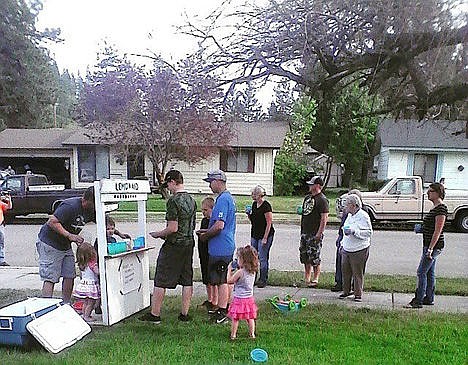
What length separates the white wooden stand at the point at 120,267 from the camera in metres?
6.14

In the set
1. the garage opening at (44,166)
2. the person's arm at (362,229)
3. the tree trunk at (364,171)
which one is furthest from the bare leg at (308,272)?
the tree trunk at (364,171)

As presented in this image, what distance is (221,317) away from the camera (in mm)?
6449

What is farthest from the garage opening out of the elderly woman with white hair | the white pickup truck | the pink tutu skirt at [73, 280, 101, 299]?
the elderly woman with white hair

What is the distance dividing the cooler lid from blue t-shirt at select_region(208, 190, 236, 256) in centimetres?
177

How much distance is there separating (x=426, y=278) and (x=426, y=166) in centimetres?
2511

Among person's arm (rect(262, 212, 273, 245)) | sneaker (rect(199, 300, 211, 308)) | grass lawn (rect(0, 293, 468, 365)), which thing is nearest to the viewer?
grass lawn (rect(0, 293, 468, 365))

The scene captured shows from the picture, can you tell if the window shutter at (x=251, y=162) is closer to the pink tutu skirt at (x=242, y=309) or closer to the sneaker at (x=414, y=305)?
the sneaker at (x=414, y=305)

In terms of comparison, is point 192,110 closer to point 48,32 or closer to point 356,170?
point 356,170

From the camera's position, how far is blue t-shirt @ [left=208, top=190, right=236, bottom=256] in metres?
6.44

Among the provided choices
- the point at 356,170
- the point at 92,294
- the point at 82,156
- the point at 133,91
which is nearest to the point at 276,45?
the point at 92,294

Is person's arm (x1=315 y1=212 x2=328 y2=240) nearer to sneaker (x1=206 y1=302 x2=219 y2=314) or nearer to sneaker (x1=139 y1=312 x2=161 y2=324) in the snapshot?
sneaker (x1=206 y1=302 x2=219 y2=314)

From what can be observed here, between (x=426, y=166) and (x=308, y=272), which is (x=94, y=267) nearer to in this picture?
(x=308, y=272)

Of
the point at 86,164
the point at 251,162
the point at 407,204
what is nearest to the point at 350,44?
the point at 407,204

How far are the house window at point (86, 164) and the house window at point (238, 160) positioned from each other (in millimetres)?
8043
